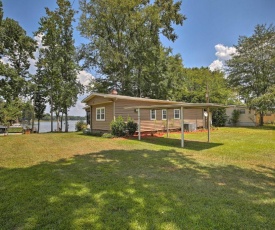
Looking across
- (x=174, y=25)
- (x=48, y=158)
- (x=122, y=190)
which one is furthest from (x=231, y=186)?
(x=174, y=25)

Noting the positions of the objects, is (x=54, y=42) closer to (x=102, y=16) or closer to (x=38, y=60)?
(x=38, y=60)

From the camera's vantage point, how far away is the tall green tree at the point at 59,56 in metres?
20.6

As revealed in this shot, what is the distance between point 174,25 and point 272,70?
1232cm

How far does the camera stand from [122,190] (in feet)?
12.4

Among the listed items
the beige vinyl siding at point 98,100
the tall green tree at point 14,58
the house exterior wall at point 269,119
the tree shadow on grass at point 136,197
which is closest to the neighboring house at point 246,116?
the house exterior wall at point 269,119

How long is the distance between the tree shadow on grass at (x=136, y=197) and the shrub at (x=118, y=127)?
737 centimetres

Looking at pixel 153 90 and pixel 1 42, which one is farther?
pixel 153 90

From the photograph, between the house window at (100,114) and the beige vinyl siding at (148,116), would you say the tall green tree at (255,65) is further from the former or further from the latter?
the house window at (100,114)

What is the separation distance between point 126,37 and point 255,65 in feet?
51.1

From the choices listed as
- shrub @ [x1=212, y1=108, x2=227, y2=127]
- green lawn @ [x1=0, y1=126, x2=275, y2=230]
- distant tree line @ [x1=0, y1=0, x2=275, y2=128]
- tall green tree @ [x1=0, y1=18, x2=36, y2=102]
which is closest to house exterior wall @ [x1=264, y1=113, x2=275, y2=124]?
distant tree line @ [x1=0, y1=0, x2=275, y2=128]

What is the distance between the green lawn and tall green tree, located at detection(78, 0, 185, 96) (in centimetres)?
1795

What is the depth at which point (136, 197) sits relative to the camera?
11.4 ft

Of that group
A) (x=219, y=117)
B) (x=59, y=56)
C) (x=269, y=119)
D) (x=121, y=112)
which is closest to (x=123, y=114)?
(x=121, y=112)

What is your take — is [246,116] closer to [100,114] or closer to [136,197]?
[100,114]
